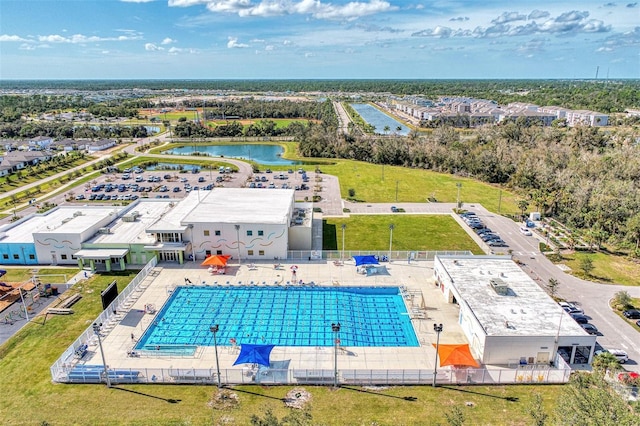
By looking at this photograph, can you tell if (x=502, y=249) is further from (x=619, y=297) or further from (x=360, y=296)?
(x=360, y=296)

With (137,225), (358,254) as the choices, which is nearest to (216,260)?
(137,225)

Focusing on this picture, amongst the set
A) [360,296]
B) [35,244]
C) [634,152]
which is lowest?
[360,296]

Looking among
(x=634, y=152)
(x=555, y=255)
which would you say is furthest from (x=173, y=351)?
(x=634, y=152)

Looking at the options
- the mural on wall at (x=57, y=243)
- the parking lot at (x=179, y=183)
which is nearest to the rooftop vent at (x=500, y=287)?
the parking lot at (x=179, y=183)

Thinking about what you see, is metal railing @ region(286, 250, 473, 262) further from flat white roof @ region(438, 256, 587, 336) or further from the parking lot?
the parking lot

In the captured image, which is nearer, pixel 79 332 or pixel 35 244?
pixel 79 332

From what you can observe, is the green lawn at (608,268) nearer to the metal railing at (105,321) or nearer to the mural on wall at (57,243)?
the metal railing at (105,321)
